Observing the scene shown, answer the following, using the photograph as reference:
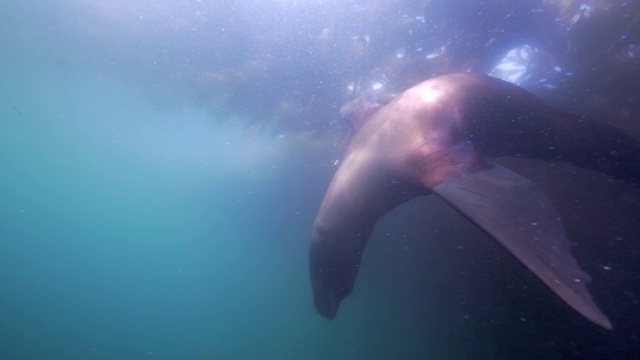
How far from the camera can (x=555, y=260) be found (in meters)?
1.96

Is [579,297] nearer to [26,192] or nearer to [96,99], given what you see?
[96,99]

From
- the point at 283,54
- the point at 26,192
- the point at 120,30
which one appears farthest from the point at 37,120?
the point at 26,192

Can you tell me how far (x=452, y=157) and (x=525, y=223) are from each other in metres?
0.87

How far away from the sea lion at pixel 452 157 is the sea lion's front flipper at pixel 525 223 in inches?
0.4

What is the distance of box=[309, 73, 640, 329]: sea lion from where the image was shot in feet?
8.41

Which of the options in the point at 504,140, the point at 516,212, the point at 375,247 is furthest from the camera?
the point at 375,247

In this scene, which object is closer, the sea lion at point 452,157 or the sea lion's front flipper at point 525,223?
the sea lion's front flipper at point 525,223

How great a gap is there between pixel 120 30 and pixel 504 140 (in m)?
13.3

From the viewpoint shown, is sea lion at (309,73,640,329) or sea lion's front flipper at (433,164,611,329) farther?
sea lion at (309,73,640,329)

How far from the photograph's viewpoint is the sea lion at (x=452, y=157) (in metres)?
2.56

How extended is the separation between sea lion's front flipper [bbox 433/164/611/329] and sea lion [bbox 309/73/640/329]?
1 centimetres

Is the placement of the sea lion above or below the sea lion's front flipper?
above

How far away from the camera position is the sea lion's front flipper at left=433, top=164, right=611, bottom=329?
1723 mm

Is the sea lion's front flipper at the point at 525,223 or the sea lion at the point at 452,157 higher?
the sea lion at the point at 452,157
